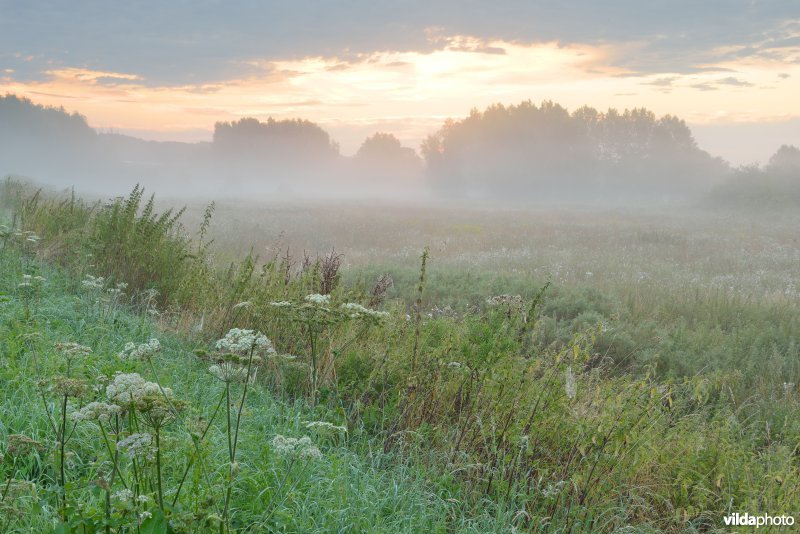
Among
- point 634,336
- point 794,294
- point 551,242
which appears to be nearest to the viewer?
point 634,336

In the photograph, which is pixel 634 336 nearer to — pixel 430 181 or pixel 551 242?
pixel 551 242

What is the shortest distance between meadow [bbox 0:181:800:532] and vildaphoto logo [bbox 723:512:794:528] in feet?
0.27

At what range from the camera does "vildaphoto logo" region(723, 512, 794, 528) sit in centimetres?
389

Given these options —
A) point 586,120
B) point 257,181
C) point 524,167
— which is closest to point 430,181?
point 524,167

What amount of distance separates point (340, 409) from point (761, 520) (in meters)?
3.10

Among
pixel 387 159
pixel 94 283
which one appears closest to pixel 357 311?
pixel 94 283

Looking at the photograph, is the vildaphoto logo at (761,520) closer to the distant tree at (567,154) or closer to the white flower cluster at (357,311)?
the white flower cluster at (357,311)

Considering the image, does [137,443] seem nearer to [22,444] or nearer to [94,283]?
[22,444]

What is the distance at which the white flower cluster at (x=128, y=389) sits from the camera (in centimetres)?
212

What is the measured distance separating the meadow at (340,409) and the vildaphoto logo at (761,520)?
0.08 metres

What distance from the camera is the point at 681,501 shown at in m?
A: 4.63

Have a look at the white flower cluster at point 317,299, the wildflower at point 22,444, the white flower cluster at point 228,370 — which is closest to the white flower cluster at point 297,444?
the white flower cluster at point 228,370

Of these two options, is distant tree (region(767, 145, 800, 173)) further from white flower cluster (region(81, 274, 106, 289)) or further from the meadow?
white flower cluster (region(81, 274, 106, 289))

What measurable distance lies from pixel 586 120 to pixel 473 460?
87796mm
